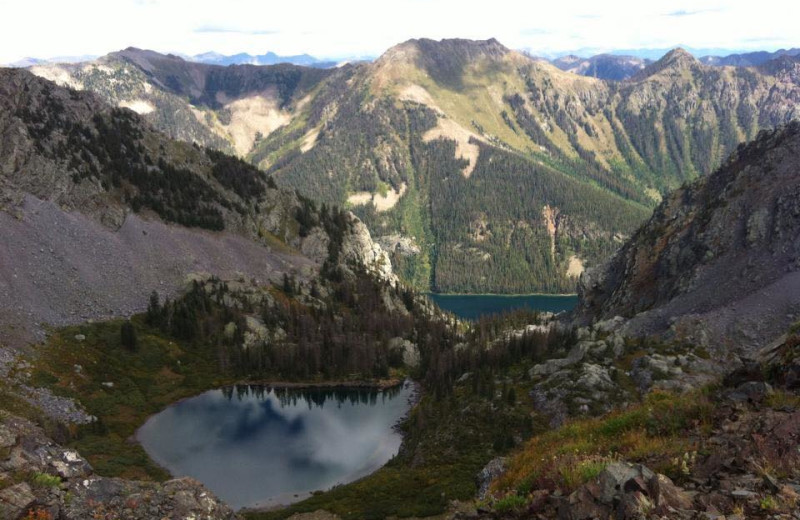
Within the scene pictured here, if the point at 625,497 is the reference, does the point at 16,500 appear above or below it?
below

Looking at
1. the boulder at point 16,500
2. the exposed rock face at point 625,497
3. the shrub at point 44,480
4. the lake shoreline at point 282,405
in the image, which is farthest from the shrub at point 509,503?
the lake shoreline at point 282,405

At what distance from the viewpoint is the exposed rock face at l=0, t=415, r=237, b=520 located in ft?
73.3

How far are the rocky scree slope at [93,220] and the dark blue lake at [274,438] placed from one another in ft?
121

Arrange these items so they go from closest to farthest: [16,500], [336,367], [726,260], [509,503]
Answer: [509,503]
[16,500]
[726,260]
[336,367]

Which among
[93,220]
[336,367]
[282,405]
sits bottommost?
[282,405]

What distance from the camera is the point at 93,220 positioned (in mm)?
149375

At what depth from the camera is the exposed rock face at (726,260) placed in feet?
267

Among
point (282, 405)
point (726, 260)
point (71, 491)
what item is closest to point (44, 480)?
point (71, 491)

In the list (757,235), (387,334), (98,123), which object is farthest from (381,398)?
(98,123)

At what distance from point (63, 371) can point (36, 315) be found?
778 inches

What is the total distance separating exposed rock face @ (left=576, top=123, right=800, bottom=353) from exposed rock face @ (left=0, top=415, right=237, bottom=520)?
78599 millimetres

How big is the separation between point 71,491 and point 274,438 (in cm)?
8622

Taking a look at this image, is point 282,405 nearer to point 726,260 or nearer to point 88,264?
point 88,264

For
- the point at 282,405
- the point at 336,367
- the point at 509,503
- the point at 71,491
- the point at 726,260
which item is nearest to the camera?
the point at 509,503
